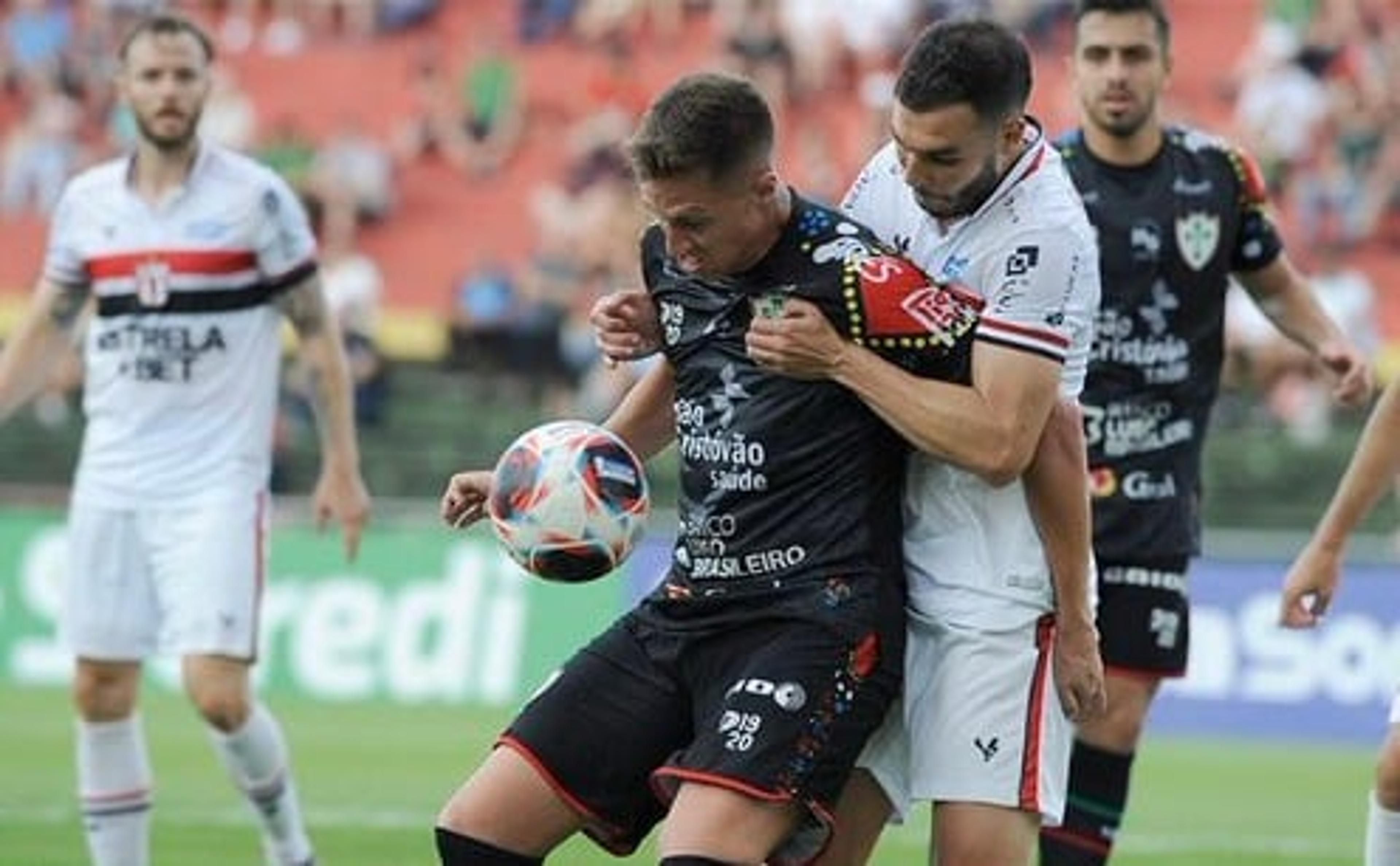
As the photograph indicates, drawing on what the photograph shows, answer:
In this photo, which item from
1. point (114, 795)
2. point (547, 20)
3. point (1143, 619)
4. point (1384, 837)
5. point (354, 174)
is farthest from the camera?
point (547, 20)

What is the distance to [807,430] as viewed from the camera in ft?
22.8

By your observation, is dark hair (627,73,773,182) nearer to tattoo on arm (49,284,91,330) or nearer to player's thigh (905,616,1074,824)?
player's thigh (905,616,1074,824)

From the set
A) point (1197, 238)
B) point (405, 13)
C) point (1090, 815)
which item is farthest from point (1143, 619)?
point (405, 13)

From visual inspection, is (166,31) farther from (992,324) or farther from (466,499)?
(992,324)

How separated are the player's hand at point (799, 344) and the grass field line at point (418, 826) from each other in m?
6.20

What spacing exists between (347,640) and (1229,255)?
9545 millimetres

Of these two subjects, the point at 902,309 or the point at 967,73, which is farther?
the point at 902,309

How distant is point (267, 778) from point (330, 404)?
126 cm

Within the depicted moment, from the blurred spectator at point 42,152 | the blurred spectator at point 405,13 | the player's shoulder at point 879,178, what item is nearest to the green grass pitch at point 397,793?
the player's shoulder at point 879,178

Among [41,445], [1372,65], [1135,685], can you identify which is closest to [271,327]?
[1135,685]

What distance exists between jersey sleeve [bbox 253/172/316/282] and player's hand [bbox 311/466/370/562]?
655 millimetres

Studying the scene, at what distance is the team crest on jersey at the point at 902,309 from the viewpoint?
6898 mm

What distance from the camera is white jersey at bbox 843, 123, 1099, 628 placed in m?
6.93

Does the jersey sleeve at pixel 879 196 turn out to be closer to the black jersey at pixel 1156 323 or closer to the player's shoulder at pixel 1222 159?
the black jersey at pixel 1156 323
